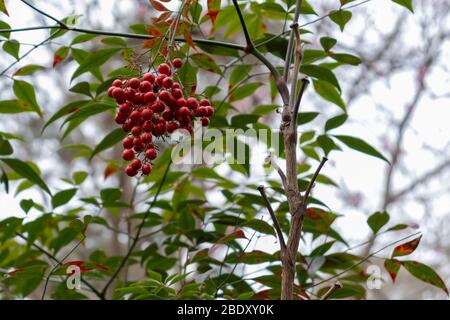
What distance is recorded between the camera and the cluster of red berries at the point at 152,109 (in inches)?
31.7

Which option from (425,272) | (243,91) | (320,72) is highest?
(243,91)

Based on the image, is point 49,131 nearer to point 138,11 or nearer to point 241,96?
point 138,11

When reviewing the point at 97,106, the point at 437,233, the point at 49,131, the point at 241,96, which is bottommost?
the point at 97,106

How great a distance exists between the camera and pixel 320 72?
1059mm

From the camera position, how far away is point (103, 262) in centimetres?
129

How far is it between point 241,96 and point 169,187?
25 cm

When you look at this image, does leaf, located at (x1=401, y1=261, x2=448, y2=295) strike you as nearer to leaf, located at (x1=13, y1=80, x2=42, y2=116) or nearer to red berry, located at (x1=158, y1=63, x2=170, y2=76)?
red berry, located at (x1=158, y1=63, x2=170, y2=76)

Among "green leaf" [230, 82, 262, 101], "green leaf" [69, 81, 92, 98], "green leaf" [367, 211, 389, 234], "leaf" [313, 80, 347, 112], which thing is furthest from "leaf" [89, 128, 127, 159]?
"green leaf" [367, 211, 389, 234]

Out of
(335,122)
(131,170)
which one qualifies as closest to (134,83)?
(131,170)

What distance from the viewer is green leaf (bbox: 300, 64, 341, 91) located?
41.4 inches

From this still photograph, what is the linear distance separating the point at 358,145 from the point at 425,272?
0.26 m

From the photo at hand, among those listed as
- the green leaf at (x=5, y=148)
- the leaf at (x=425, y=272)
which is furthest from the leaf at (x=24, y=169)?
the leaf at (x=425, y=272)

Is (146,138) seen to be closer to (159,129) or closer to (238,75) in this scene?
(159,129)
